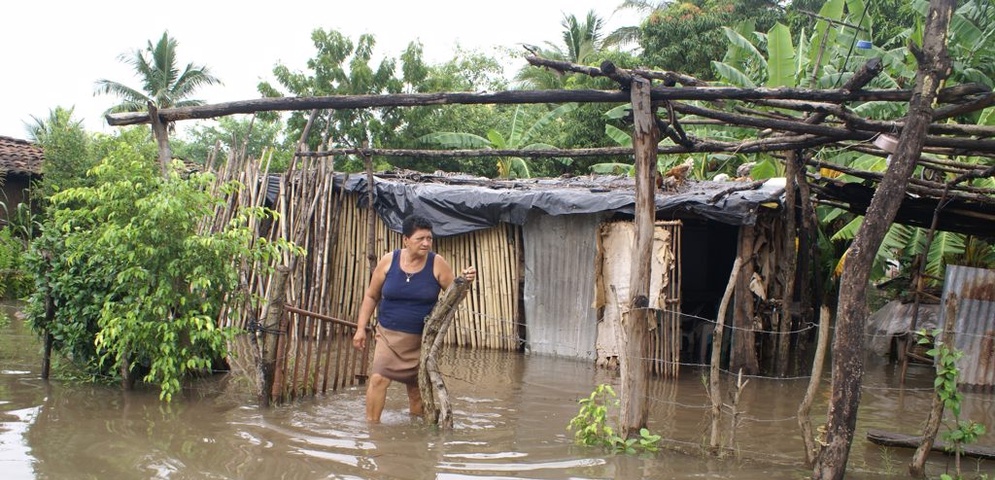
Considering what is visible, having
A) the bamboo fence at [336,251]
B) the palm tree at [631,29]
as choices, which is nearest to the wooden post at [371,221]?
the bamboo fence at [336,251]

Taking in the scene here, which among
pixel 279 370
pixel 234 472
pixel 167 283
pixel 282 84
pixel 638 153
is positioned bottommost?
pixel 234 472

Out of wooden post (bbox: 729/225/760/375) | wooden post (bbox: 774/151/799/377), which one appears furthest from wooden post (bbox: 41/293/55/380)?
wooden post (bbox: 774/151/799/377)

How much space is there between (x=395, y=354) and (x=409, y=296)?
0.45m

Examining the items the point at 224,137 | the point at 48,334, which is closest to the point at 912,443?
the point at 48,334

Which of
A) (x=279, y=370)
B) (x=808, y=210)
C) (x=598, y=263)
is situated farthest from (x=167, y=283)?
(x=808, y=210)

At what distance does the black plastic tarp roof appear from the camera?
29.6 feet

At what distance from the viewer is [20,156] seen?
17328 mm

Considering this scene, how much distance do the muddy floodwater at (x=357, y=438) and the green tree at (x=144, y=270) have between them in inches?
18.3

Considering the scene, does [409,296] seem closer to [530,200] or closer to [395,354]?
[395,354]

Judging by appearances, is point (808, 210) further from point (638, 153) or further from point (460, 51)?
point (460, 51)

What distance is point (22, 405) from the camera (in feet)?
21.0

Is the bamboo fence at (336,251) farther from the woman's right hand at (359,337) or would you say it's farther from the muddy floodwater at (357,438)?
the woman's right hand at (359,337)

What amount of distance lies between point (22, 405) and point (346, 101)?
347 centimetres

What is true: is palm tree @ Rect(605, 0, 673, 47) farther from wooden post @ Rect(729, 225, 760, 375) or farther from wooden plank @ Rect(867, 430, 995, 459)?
wooden plank @ Rect(867, 430, 995, 459)
